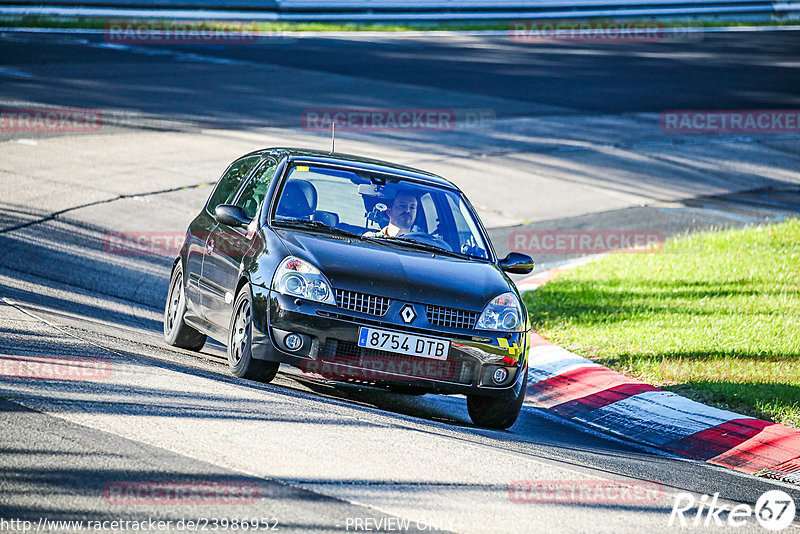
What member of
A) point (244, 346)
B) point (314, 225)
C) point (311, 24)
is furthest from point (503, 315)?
point (311, 24)

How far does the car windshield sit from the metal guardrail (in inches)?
1042

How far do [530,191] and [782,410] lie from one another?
10455 mm

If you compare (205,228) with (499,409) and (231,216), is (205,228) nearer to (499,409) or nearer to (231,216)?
(231,216)

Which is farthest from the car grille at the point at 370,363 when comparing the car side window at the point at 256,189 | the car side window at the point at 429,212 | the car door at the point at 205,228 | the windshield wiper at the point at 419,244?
the car door at the point at 205,228

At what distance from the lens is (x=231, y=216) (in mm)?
8305

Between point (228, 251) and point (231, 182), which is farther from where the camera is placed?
point (231, 182)

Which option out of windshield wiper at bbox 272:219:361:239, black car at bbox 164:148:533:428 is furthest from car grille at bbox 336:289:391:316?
windshield wiper at bbox 272:219:361:239

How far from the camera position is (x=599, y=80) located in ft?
104

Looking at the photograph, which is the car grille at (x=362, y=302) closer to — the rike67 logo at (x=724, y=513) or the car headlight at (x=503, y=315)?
the car headlight at (x=503, y=315)

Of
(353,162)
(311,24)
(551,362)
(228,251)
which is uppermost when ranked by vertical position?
(311,24)

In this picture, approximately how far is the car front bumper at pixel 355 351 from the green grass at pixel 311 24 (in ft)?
89.3

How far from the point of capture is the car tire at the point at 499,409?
7832mm

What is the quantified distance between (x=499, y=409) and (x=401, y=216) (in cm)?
165

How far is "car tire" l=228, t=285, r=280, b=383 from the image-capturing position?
7.62 meters
